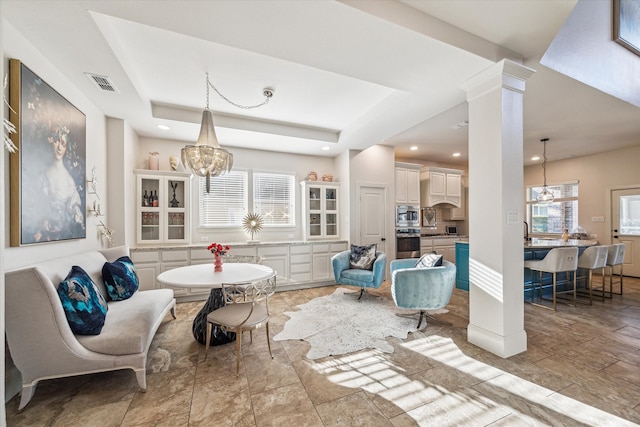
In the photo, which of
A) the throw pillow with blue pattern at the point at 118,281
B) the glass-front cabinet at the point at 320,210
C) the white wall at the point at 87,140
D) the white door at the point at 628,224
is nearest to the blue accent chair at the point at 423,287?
the glass-front cabinet at the point at 320,210

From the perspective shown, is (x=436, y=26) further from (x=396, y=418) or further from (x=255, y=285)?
(x=396, y=418)

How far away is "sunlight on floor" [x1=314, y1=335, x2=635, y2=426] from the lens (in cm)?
171

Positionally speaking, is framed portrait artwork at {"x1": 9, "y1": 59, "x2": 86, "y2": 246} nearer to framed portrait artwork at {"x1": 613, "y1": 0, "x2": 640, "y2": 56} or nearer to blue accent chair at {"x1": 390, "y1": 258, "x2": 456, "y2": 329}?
blue accent chair at {"x1": 390, "y1": 258, "x2": 456, "y2": 329}

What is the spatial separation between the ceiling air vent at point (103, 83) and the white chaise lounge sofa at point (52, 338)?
1.79m

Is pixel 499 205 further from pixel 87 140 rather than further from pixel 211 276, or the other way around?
pixel 87 140

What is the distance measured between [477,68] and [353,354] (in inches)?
113

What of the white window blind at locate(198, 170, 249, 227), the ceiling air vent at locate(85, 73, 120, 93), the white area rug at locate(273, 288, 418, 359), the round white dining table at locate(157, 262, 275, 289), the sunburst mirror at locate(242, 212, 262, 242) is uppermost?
the ceiling air vent at locate(85, 73, 120, 93)

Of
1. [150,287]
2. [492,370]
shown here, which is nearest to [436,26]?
[492,370]

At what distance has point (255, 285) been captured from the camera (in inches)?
91.6

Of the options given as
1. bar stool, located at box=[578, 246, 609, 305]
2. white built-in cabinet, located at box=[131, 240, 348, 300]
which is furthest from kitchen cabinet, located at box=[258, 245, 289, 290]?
bar stool, located at box=[578, 246, 609, 305]

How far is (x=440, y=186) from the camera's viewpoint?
641 centimetres

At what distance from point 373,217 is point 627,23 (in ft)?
13.7

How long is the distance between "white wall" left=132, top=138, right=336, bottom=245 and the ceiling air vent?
1586mm

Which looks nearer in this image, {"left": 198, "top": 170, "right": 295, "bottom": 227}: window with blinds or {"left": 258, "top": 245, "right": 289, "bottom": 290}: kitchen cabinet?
{"left": 258, "top": 245, "right": 289, "bottom": 290}: kitchen cabinet
